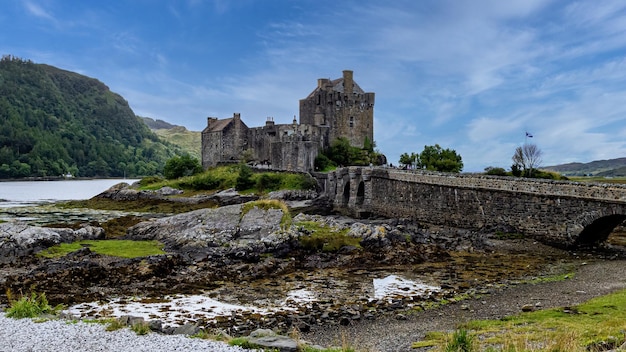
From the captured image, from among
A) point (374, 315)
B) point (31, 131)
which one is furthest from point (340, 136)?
point (31, 131)

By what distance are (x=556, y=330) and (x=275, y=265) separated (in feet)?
49.1

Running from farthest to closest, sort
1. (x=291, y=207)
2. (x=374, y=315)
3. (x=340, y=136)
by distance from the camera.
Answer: (x=340, y=136)
(x=291, y=207)
(x=374, y=315)

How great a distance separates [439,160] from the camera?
6059cm

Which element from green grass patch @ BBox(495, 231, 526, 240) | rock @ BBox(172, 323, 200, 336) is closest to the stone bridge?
green grass patch @ BBox(495, 231, 526, 240)

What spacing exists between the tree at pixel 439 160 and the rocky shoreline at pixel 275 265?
73.0 ft

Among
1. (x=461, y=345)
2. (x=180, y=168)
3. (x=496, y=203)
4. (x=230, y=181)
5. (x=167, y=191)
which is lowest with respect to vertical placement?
(x=461, y=345)

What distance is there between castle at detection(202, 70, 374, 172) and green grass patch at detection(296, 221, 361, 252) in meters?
34.5

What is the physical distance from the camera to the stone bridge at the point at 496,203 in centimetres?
2809

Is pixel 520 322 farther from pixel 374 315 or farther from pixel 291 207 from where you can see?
pixel 291 207

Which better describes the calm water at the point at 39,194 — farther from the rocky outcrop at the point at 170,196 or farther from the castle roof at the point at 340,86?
the castle roof at the point at 340,86

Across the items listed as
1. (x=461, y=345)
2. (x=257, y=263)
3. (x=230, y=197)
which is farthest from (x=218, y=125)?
(x=461, y=345)

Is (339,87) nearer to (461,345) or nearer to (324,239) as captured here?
(324,239)

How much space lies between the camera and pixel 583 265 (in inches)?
947

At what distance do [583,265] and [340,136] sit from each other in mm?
49019
